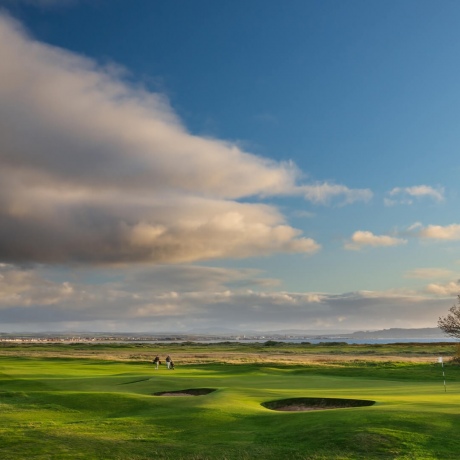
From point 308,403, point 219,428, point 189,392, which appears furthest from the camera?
point 189,392

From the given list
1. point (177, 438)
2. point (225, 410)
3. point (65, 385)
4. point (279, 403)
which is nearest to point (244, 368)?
point (65, 385)

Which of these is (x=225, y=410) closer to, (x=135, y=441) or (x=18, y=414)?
(x=135, y=441)

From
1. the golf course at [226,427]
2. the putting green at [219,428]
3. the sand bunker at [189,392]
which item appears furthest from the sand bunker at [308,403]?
the sand bunker at [189,392]

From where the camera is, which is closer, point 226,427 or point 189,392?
point 226,427

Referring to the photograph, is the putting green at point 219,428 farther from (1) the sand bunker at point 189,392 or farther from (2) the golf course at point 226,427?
(1) the sand bunker at point 189,392

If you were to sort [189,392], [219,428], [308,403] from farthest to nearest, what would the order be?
1. [189,392]
2. [308,403]
3. [219,428]

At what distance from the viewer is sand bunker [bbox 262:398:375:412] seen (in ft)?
86.9

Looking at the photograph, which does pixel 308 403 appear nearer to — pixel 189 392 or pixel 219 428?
pixel 219 428

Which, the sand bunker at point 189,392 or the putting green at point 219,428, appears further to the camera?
the sand bunker at point 189,392

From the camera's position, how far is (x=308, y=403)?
27.0m

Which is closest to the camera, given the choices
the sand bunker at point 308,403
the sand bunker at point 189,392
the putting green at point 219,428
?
the putting green at point 219,428

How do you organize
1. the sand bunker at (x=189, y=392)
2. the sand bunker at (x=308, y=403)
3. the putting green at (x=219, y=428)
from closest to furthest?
the putting green at (x=219, y=428)
the sand bunker at (x=308, y=403)
the sand bunker at (x=189, y=392)

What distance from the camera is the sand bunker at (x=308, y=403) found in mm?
26500

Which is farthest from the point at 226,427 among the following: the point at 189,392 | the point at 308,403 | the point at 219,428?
the point at 189,392
